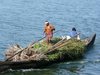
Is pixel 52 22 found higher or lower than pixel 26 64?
higher

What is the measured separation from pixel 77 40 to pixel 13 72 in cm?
674

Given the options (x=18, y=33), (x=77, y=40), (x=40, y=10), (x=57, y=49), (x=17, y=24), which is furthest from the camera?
(x=40, y=10)

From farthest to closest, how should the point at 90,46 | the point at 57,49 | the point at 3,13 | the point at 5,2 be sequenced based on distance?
the point at 5,2, the point at 3,13, the point at 90,46, the point at 57,49

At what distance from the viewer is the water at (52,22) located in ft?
96.7

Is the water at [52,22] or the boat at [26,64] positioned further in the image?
the water at [52,22]

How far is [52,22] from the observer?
4500 centimetres

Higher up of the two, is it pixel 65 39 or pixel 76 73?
pixel 65 39

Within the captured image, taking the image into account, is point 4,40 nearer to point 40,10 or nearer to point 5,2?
point 40,10

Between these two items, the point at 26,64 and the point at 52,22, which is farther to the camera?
the point at 52,22

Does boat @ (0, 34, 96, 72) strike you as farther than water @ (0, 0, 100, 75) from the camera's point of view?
No

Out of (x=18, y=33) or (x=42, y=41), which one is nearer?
(x=42, y=41)

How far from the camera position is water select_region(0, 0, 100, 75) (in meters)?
29.5

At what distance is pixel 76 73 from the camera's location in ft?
94.2

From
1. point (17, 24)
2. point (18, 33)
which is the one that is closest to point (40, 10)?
point (17, 24)
